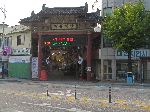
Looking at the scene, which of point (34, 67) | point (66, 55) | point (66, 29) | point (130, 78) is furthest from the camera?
point (66, 55)

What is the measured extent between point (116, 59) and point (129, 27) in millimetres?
6970

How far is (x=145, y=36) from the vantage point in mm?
47750

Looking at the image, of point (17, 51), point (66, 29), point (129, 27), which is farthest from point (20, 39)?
point (129, 27)

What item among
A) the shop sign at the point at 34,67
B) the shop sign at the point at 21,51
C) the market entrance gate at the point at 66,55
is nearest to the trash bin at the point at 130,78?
the market entrance gate at the point at 66,55

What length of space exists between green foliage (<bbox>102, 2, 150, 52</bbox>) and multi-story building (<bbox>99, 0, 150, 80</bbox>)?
3467 mm

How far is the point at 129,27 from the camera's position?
47.3m

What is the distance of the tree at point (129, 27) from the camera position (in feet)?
154

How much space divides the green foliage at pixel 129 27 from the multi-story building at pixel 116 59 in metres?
3.47

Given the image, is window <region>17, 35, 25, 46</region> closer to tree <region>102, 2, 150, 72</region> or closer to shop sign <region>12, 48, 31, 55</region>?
shop sign <region>12, 48, 31, 55</region>

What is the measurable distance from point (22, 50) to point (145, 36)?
63.5ft

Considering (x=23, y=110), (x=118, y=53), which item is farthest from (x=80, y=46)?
(x=23, y=110)

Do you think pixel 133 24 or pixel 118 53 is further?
pixel 118 53

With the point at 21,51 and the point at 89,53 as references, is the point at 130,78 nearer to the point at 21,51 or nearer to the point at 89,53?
the point at 89,53

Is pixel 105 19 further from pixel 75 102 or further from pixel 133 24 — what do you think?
pixel 75 102
